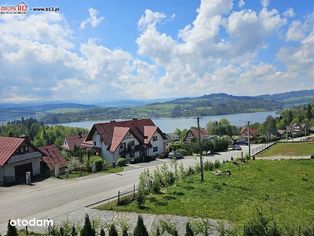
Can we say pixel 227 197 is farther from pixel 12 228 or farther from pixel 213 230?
pixel 12 228

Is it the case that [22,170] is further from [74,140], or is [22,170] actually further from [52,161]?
[74,140]

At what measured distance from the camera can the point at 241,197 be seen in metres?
26.0

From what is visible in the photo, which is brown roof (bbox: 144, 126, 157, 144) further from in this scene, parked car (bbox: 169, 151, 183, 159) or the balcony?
the balcony

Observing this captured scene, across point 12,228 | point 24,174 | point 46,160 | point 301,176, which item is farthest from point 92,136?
point 12,228

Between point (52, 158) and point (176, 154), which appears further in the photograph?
point (176, 154)

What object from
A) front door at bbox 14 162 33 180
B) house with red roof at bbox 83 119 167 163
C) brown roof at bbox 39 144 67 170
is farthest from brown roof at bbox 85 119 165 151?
front door at bbox 14 162 33 180

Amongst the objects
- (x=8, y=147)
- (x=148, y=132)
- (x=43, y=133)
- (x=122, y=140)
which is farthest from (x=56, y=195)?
(x=43, y=133)

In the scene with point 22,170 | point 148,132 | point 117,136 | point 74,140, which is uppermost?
point 148,132

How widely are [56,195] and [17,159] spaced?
9.79m

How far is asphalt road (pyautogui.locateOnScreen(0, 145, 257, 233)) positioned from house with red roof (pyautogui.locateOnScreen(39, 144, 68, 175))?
152 inches

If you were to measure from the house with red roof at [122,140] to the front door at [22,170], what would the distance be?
15698 millimetres

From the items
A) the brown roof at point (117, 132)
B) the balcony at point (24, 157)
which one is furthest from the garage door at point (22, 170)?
the brown roof at point (117, 132)

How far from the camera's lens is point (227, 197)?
2589cm

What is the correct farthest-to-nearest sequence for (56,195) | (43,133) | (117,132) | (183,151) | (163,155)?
(43,133) → (183,151) → (163,155) → (117,132) → (56,195)
